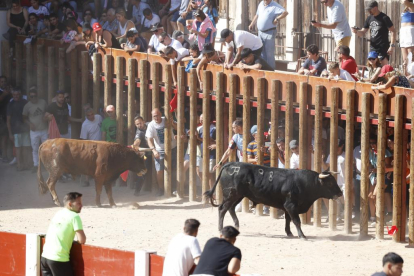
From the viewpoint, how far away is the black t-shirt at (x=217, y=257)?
11.0 m

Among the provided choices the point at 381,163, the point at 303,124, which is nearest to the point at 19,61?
the point at 303,124

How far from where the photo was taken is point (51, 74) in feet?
77.0

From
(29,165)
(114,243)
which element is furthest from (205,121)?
(29,165)

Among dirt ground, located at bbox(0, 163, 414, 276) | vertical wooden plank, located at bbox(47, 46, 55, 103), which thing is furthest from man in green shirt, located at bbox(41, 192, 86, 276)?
vertical wooden plank, located at bbox(47, 46, 55, 103)

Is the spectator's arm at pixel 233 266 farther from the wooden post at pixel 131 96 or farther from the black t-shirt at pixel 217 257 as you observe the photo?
the wooden post at pixel 131 96

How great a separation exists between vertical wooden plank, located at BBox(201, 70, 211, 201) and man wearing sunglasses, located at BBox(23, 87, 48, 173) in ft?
14.3

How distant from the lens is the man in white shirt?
37.4ft

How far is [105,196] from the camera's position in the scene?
20.5 metres

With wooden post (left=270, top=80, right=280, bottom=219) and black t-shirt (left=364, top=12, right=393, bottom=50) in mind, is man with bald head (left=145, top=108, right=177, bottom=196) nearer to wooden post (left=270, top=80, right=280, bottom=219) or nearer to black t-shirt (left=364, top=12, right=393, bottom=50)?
wooden post (left=270, top=80, right=280, bottom=219)

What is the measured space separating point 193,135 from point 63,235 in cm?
761

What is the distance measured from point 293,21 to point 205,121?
515 cm

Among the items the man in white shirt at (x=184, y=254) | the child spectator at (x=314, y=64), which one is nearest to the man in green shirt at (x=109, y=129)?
the child spectator at (x=314, y=64)

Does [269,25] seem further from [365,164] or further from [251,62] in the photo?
[365,164]

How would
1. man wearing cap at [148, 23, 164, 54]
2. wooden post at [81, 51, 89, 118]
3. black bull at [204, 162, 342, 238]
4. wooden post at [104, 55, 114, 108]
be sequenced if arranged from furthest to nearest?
1. wooden post at [81, 51, 89, 118]
2. wooden post at [104, 55, 114, 108]
3. man wearing cap at [148, 23, 164, 54]
4. black bull at [204, 162, 342, 238]
